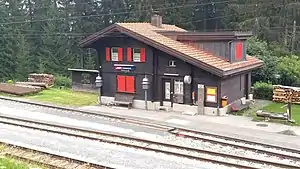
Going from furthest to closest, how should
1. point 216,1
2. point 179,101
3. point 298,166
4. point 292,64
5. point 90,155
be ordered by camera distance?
1. point 216,1
2. point 292,64
3. point 179,101
4. point 90,155
5. point 298,166

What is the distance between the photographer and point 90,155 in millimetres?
16375

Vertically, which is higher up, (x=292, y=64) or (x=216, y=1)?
(x=216, y=1)

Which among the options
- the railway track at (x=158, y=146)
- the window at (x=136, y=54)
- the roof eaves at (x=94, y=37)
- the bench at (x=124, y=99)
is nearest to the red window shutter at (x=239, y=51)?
the window at (x=136, y=54)

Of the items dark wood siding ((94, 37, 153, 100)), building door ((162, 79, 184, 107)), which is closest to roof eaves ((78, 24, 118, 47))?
dark wood siding ((94, 37, 153, 100))

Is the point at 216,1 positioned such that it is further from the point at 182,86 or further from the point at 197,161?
the point at 197,161

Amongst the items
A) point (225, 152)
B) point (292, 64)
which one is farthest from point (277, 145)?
point (292, 64)

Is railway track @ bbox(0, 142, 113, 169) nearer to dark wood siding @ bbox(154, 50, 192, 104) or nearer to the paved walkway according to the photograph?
the paved walkway

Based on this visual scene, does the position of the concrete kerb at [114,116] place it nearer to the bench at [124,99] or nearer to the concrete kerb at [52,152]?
the bench at [124,99]

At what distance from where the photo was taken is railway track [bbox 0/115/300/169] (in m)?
15.4

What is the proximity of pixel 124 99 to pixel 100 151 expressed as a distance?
1084 cm

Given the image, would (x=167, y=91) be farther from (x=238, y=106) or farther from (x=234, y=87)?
(x=238, y=106)

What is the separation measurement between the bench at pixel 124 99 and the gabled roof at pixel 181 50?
13.3ft

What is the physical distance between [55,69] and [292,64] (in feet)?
112

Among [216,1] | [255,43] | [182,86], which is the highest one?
[216,1]
